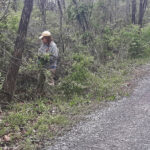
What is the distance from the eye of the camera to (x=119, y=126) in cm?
518

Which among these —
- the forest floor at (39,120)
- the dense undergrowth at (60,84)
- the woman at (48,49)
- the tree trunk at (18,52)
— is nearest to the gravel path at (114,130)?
the forest floor at (39,120)

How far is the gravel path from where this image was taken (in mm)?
4375

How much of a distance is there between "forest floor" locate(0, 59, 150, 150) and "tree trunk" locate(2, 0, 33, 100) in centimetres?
49

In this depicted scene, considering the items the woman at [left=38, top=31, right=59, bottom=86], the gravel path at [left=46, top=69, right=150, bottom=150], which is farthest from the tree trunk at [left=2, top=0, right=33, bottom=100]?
the gravel path at [left=46, top=69, right=150, bottom=150]

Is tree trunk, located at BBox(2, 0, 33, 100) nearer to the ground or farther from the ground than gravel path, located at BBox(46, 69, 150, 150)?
farther from the ground

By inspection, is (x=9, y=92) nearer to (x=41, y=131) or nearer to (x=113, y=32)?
(x=41, y=131)

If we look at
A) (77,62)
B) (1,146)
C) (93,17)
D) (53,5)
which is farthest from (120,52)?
(1,146)

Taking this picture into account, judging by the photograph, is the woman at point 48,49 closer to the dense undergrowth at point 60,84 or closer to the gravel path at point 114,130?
the dense undergrowth at point 60,84

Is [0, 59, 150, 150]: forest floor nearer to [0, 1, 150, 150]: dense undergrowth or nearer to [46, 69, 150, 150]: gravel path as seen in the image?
[0, 1, 150, 150]: dense undergrowth

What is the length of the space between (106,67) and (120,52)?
8.77 ft

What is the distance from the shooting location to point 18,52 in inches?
257

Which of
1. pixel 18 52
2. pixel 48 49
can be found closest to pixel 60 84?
pixel 48 49

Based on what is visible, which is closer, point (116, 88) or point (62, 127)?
point (62, 127)

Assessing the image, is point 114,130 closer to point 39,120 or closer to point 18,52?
point 39,120
